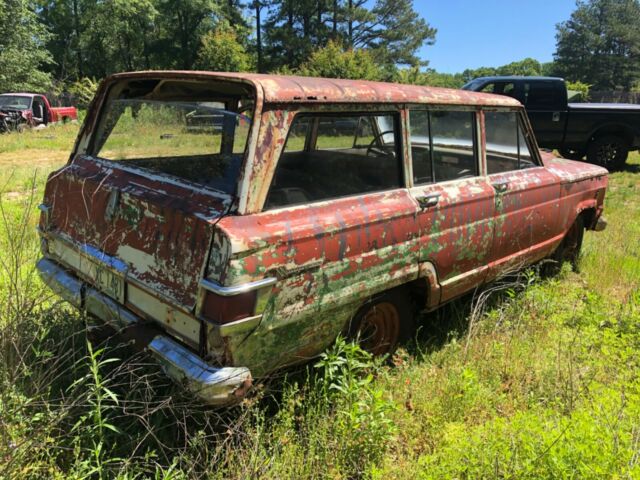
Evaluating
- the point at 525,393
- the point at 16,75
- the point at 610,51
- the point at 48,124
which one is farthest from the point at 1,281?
the point at 610,51

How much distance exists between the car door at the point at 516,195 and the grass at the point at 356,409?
523mm

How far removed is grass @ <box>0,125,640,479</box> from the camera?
212 cm

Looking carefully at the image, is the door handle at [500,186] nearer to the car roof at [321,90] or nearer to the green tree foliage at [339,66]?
the car roof at [321,90]

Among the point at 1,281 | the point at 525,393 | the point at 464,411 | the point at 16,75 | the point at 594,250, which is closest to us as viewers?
the point at 464,411

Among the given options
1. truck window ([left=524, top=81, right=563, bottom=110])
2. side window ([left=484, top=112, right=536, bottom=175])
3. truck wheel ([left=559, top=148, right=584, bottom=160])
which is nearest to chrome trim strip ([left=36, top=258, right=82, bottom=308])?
side window ([left=484, top=112, right=536, bottom=175])

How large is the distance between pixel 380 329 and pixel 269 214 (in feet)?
4.23

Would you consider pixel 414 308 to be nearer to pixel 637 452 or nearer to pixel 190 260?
pixel 637 452

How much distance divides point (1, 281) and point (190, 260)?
2634mm

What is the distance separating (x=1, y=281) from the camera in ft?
12.7

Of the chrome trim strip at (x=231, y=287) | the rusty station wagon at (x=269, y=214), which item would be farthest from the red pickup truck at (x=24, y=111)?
the chrome trim strip at (x=231, y=287)

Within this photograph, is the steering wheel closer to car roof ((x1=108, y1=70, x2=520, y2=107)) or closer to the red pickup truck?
car roof ((x1=108, y1=70, x2=520, y2=107))

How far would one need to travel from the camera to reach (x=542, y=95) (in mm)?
10727

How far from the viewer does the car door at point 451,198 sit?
3015 millimetres

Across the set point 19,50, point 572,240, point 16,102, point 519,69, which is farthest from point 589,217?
point 519,69
